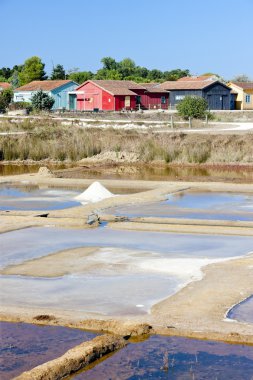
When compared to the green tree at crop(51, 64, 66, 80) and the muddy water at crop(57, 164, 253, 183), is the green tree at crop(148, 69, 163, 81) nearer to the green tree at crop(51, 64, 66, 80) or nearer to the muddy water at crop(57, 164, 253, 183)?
the green tree at crop(51, 64, 66, 80)

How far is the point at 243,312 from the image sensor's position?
399 inches

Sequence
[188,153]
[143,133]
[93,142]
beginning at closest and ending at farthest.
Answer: [188,153] → [93,142] → [143,133]

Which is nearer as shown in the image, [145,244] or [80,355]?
[80,355]

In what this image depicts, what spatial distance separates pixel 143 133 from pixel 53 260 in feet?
84.4

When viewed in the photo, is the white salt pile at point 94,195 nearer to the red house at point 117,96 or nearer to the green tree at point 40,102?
the green tree at point 40,102

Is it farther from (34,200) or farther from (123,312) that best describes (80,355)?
(34,200)

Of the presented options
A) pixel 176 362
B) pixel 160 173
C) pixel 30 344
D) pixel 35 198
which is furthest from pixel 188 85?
pixel 176 362

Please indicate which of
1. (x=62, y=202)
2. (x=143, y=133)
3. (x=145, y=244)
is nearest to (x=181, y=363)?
(x=145, y=244)

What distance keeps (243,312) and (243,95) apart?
5742 cm

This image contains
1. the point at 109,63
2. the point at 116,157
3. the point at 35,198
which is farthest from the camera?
the point at 109,63

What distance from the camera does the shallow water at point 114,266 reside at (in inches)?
419

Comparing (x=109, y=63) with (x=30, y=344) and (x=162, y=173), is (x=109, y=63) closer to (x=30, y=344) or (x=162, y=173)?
(x=162, y=173)

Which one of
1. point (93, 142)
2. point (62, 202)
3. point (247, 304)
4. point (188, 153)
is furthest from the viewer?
point (93, 142)

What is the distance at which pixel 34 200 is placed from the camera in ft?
70.2
